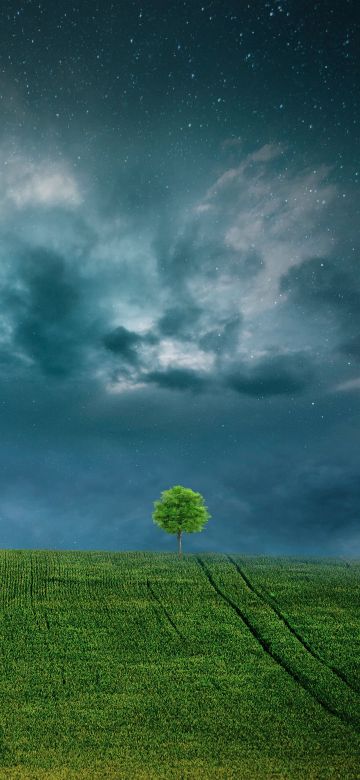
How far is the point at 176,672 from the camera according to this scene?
1380 inches

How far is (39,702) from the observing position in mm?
30984

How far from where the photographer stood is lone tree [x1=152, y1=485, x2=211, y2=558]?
72.0 metres

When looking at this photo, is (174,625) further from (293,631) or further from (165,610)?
(293,631)

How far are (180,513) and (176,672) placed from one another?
1470 inches

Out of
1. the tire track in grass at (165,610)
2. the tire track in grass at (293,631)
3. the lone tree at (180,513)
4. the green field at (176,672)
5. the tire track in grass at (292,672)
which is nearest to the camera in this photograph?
the green field at (176,672)

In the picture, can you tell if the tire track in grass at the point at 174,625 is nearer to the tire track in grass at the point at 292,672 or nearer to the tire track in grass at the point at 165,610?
the tire track in grass at the point at 165,610

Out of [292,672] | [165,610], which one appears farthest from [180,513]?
[292,672]

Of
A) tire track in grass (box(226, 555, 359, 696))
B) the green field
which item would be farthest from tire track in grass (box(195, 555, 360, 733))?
tire track in grass (box(226, 555, 359, 696))

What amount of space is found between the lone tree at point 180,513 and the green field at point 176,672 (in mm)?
13535

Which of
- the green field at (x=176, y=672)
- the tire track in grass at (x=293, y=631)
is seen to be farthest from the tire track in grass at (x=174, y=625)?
the tire track in grass at (x=293, y=631)

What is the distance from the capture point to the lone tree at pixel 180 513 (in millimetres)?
72000

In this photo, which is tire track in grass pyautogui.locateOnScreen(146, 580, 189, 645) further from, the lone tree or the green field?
the lone tree

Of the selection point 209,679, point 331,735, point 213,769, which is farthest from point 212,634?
point 213,769

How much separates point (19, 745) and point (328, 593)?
103 ft
